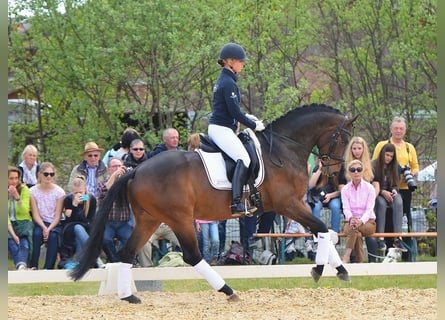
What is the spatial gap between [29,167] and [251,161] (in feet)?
15.1

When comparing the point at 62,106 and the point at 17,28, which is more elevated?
the point at 17,28

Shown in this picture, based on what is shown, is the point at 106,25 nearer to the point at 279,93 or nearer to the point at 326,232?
the point at 279,93

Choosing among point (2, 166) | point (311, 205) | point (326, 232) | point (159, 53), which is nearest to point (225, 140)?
point (326, 232)

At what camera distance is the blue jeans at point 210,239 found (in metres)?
10.1

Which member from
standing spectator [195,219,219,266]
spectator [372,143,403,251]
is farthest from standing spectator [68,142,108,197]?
spectator [372,143,403,251]

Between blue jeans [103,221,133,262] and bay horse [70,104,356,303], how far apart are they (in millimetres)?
1871

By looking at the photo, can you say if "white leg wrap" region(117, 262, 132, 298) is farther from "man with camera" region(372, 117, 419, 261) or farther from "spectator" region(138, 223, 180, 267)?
"man with camera" region(372, 117, 419, 261)

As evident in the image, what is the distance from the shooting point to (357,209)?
9789 mm

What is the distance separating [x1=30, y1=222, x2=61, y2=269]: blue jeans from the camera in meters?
9.47

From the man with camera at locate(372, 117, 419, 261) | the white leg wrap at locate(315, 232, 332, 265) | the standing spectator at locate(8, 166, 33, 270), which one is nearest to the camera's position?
the white leg wrap at locate(315, 232, 332, 265)

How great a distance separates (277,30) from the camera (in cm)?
1683

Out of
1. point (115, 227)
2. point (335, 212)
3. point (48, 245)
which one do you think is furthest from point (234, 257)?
point (48, 245)

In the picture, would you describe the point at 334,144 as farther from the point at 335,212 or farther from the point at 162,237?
the point at 162,237

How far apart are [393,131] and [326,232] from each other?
3703mm
